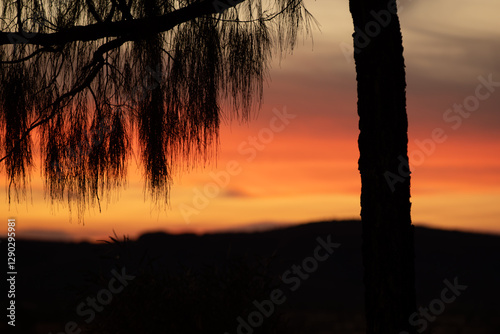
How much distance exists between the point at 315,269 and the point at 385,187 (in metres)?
1.40

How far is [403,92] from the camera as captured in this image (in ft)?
9.23

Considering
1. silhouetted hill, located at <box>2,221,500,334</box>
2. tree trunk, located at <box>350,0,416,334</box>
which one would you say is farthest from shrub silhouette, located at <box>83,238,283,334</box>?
tree trunk, located at <box>350,0,416,334</box>

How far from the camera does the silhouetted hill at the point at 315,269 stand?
3.89m

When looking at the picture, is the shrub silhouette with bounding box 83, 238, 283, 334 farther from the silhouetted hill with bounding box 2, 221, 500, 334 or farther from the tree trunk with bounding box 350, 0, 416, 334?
the tree trunk with bounding box 350, 0, 416, 334

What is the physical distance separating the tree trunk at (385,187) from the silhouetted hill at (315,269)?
2.16 ft

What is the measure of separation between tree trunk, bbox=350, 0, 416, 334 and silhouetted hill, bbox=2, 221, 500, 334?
0.66m

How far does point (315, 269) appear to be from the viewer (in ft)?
13.0

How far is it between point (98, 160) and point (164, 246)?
8.14ft

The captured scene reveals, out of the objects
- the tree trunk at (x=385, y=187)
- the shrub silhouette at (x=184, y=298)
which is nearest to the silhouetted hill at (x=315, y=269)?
the shrub silhouette at (x=184, y=298)

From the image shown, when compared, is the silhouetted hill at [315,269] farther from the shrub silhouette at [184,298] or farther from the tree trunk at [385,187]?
the tree trunk at [385,187]

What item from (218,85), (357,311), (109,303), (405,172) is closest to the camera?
(405,172)

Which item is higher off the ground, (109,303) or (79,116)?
(79,116)

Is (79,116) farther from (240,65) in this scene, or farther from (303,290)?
(303,290)

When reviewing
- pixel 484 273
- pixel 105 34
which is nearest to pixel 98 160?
pixel 105 34
